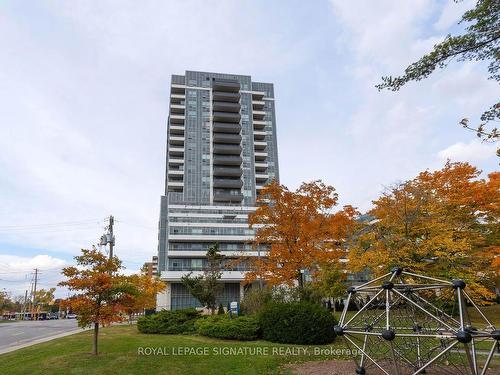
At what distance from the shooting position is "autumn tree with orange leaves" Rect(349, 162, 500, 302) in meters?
19.9

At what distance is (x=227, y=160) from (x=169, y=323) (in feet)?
192

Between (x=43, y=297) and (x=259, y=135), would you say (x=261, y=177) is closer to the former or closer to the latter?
(x=259, y=135)

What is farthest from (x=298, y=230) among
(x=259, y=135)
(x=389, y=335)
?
(x=259, y=135)

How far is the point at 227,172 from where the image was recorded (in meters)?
77.8

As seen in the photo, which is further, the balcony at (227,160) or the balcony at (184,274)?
the balcony at (227,160)

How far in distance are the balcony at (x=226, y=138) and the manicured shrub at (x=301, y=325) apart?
6677 cm

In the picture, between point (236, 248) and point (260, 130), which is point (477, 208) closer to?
point (236, 248)

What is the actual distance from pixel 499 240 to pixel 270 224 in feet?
51.1

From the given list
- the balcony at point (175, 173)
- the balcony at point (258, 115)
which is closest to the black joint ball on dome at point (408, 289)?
the balcony at point (175, 173)

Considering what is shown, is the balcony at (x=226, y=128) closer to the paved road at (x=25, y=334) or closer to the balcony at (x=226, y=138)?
the balcony at (x=226, y=138)

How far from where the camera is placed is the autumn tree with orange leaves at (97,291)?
12727mm

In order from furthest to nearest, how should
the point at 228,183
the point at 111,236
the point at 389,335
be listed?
the point at 228,183
the point at 111,236
the point at 389,335

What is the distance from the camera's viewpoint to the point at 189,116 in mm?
80750

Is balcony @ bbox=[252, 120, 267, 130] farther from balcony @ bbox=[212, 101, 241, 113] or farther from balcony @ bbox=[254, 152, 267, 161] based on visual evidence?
balcony @ bbox=[254, 152, 267, 161]
